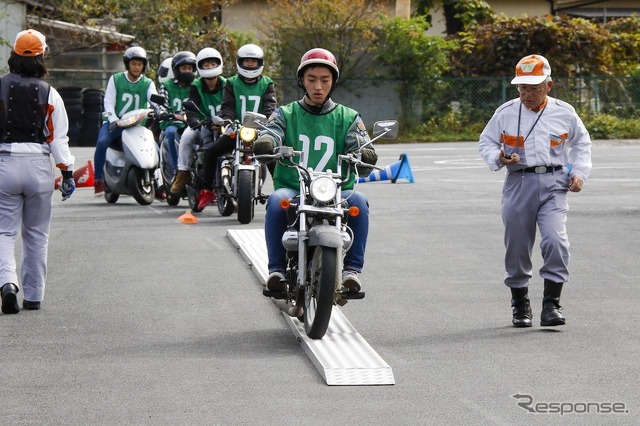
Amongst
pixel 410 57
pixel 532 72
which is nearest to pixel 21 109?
pixel 532 72

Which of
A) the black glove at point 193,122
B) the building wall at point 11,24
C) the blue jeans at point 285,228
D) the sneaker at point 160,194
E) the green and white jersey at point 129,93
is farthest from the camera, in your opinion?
the building wall at point 11,24

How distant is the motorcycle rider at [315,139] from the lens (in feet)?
28.5

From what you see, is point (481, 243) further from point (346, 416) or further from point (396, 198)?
point (346, 416)

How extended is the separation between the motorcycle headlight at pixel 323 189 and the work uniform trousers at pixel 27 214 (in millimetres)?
2413

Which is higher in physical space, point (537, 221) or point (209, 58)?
point (209, 58)

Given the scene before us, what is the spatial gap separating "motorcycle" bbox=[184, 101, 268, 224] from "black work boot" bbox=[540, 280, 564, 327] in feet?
19.2

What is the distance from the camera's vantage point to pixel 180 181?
17.5 metres

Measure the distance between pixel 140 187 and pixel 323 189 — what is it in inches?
410

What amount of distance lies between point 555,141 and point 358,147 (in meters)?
1.35

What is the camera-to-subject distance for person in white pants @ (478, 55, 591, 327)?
30.1ft

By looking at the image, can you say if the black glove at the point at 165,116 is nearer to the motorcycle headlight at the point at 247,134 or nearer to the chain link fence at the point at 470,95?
the motorcycle headlight at the point at 247,134

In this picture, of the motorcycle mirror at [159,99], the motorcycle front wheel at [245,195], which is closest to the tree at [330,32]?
the motorcycle mirror at [159,99]

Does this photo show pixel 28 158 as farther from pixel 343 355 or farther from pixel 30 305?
pixel 343 355

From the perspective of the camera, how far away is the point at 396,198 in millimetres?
19438
